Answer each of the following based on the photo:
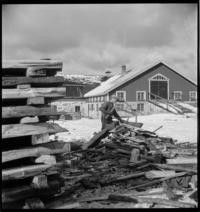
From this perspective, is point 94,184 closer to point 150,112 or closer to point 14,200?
point 14,200

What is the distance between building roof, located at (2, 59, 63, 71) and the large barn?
26.7 metres

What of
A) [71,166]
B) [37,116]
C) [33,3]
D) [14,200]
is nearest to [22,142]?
[37,116]

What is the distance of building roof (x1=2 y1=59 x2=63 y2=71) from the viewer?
14.9ft

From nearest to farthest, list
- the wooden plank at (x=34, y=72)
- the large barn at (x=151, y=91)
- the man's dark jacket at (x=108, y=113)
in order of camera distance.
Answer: the wooden plank at (x=34, y=72) < the man's dark jacket at (x=108, y=113) < the large barn at (x=151, y=91)

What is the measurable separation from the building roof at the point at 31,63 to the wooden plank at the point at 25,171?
1661 mm

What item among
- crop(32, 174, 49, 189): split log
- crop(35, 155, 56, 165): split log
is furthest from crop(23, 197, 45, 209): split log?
crop(35, 155, 56, 165): split log

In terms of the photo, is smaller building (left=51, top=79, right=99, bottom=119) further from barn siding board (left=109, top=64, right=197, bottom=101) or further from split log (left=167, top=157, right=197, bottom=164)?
split log (left=167, top=157, right=197, bottom=164)

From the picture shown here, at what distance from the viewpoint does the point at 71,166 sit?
827cm

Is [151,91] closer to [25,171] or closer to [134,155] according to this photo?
[134,155]

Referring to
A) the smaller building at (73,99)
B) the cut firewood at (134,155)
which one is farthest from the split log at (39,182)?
the smaller building at (73,99)

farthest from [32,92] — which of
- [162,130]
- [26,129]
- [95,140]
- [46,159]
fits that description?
[162,130]

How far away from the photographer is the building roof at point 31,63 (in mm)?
4551

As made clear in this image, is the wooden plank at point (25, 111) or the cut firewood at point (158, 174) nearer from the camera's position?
the wooden plank at point (25, 111)

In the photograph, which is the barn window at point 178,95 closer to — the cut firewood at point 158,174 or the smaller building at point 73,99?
the smaller building at point 73,99
